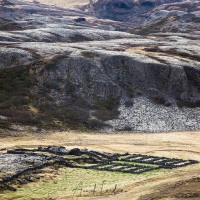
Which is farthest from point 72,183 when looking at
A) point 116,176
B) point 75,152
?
point 75,152

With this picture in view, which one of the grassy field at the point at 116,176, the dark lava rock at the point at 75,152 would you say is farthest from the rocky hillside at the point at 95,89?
the dark lava rock at the point at 75,152

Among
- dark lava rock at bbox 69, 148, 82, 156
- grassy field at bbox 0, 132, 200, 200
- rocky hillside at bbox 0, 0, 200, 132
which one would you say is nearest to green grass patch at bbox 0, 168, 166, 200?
grassy field at bbox 0, 132, 200, 200

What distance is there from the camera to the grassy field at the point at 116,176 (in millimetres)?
54500

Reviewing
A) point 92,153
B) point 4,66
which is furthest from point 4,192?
point 4,66

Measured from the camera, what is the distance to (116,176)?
66812 mm

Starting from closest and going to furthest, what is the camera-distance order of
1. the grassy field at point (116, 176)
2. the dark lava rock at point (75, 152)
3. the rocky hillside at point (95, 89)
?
the grassy field at point (116, 176) < the dark lava rock at point (75, 152) < the rocky hillside at point (95, 89)

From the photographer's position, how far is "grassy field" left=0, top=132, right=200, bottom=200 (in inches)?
2146

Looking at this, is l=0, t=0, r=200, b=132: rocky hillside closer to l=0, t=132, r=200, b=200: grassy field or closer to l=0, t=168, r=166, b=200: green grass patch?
l=0, t=132, r=200, b=200: grassy field

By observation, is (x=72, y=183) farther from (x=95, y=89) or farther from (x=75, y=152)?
(x=95, y=89)

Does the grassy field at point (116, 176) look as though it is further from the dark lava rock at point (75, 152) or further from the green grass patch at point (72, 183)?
the dark lava rock at point (75, 152)

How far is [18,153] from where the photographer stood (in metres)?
79.6

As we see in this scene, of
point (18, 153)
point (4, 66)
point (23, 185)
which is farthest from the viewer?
point (4, 66)

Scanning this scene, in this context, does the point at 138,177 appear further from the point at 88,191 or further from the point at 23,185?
the point at 23,185

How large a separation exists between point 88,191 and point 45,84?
76269 millimetres
